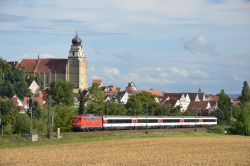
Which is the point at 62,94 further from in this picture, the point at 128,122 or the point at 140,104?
the point at 128,122

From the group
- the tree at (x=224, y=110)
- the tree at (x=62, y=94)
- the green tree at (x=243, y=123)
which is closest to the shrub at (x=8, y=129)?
the green tree at (x=243, y=123)

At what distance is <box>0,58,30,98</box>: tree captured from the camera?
177250 millimetres

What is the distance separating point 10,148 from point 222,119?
348 feet

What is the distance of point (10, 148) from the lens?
56.2m

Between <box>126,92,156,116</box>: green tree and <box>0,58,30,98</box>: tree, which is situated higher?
<box>0,58,30,98</box>: tree

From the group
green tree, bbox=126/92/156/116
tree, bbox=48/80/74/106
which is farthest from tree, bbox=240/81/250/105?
tree, bbox=48/80/74/106

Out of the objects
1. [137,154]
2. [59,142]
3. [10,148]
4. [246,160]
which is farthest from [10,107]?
[246,160]

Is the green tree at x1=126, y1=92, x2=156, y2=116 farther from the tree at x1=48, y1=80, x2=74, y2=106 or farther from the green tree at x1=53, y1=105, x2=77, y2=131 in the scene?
the green tree at x1=53, y1=105, x2=77, y2=131

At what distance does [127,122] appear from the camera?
93500 millimetres

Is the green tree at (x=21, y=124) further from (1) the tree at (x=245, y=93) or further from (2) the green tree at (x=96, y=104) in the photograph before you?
(1) the tree at (x=245, y=93)

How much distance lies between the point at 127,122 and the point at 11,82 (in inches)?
3891

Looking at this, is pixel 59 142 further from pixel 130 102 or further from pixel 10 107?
pixel 130 102

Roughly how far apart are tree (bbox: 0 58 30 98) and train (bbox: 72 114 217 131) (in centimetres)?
7169

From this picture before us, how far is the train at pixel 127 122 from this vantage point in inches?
3275
